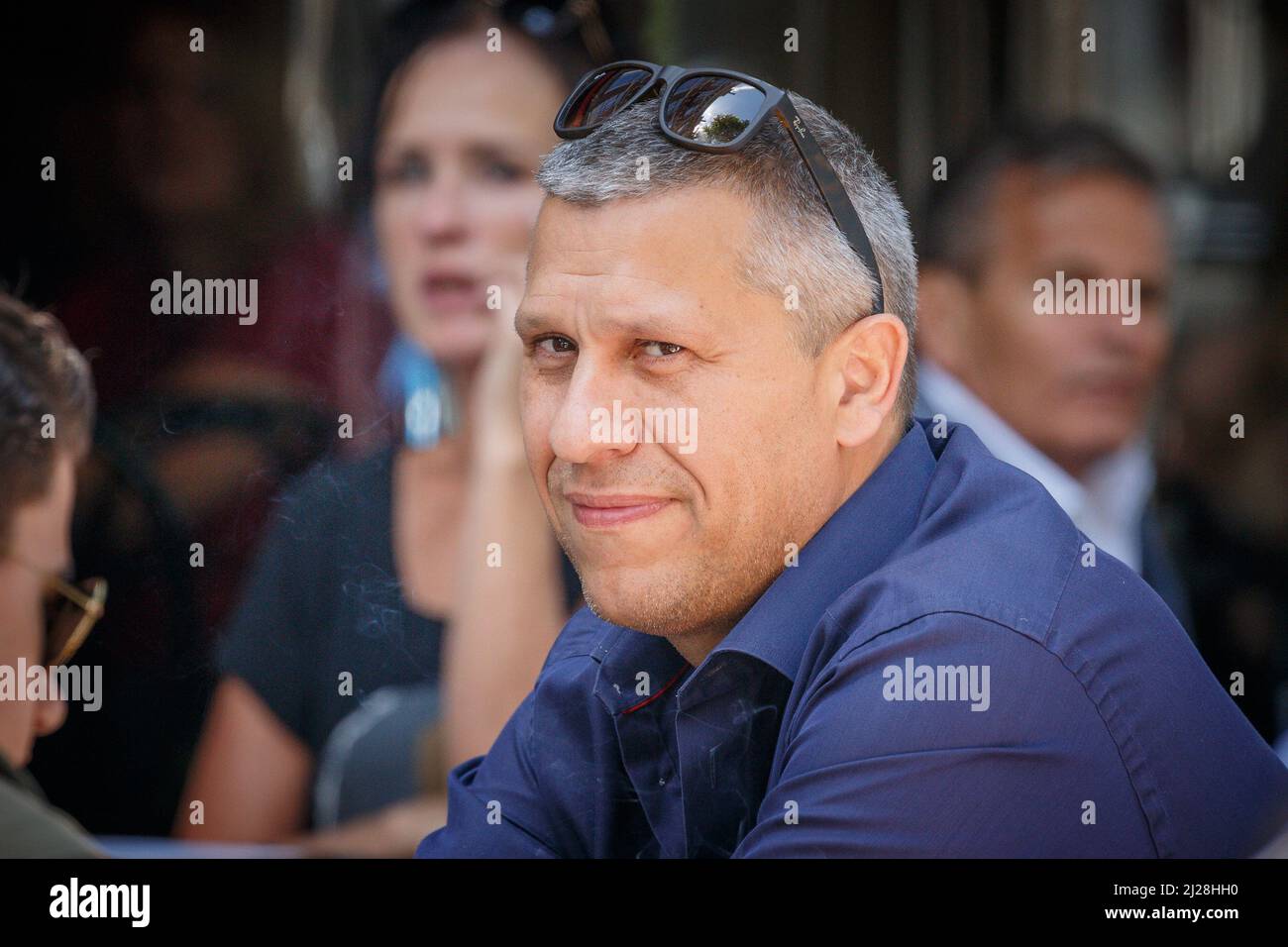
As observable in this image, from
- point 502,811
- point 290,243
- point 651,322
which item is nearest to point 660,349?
point 651,322

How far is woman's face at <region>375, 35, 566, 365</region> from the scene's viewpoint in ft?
9.53

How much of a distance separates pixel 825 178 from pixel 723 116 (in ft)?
0.61

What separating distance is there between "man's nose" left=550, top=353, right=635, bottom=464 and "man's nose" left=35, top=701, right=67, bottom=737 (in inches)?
55.3

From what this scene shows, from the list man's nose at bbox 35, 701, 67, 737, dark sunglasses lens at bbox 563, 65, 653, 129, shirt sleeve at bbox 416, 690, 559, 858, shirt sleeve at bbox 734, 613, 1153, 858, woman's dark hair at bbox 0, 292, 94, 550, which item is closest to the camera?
shirt sleeve at bbox 734, 613, 1153, 858

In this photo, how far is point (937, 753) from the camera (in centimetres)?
179

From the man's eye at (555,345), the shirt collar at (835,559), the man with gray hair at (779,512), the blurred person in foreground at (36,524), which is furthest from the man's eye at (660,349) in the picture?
the blurred person in foreground at (36,524)

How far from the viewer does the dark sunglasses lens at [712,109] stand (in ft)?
6.72

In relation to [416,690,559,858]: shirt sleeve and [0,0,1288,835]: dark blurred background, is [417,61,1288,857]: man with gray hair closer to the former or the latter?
[416,690,559,858]: shirt sleeve

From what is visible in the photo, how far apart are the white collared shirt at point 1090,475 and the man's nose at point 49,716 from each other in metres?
1.95

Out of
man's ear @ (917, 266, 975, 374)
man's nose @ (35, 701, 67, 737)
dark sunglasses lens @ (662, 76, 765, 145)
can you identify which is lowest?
man's nose @ (35, 701, 67, 737)

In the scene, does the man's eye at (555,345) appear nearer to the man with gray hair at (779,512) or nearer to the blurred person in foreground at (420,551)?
the man with gray hair at (779,512)

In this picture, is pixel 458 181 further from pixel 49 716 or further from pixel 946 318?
pixel 49 716

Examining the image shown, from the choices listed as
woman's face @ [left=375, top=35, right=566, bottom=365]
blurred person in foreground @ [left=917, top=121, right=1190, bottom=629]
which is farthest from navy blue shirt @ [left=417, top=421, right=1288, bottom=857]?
woman's face @ [left=375, top=35, right=566, bottom=365]
